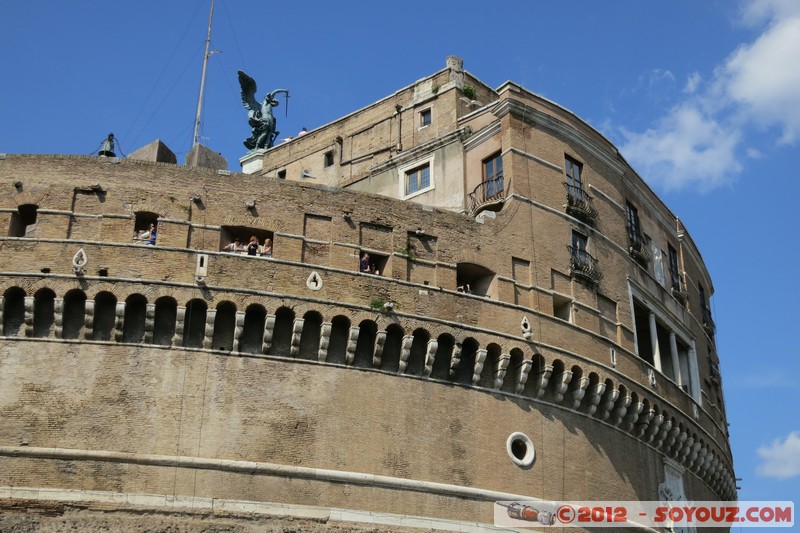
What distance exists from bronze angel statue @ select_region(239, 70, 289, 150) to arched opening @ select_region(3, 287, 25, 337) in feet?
63.4

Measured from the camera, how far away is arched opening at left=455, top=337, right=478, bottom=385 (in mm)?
27837

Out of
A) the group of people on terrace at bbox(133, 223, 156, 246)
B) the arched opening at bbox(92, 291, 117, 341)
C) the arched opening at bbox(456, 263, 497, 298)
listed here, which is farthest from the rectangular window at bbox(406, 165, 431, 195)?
the arched opening at bbox(92, 291, 117, 341)

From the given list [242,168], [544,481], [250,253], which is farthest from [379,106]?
[544,481]

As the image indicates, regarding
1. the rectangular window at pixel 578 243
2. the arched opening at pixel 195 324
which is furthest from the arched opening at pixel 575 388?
the arched opening at pixel 195 324

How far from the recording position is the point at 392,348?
1074 inches

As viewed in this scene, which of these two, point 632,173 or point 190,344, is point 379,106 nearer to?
point 632,173

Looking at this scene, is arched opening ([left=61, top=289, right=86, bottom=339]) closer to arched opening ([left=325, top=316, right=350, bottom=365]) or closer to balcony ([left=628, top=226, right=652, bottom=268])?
arched opening ([left=325, top=316, right=350, bottom=365])

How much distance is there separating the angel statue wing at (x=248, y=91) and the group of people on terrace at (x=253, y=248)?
17840 millimetres

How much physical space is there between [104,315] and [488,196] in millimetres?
10751

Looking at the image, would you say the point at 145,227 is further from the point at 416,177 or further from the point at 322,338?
the point at 416,177


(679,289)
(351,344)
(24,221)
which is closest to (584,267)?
(679,289)

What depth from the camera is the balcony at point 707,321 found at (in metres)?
39.4

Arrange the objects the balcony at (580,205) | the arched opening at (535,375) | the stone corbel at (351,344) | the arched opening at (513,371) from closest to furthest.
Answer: the stone corbel at (351,344) < the arched opening at (513,371) < the arched opening at (535,375) < the balcony at (580,205)

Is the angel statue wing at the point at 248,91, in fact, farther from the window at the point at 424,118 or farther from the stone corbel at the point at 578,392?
the stone corbel at the point at 578,392
